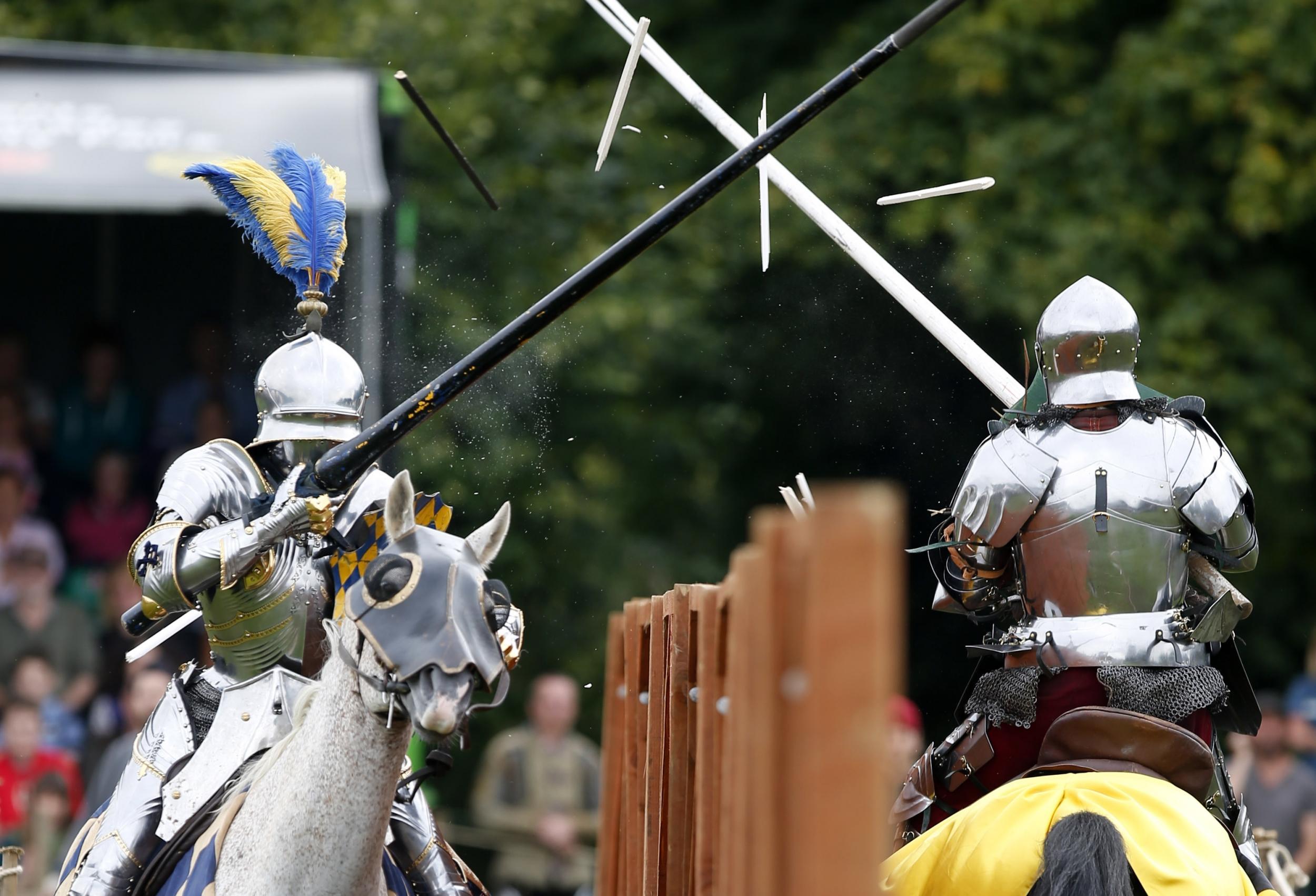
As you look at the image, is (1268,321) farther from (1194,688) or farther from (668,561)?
(1194,688)

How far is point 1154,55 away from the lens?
40.1ft

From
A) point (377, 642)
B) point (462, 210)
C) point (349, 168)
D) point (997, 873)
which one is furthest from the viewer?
point (462, 210)

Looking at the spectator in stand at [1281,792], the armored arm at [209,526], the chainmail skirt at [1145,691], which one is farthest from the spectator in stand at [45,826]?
the spectator in stand at [1281,792]

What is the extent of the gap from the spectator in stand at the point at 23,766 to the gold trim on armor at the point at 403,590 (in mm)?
5864

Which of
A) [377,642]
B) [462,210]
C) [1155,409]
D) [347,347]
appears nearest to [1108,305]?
[1155,409]

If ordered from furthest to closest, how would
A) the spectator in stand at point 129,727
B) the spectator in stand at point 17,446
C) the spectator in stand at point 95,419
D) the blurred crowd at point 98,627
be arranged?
the spectator in stand at point 95,419, the spectator in stand at point 17,446, the blurred crowd at point 98,627, the spectator in stand at point 129,727

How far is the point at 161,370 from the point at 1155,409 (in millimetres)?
8748

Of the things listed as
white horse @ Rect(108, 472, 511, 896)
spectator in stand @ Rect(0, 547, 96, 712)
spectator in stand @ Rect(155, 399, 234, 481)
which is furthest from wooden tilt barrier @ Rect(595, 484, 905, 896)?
spectator in stand @ Rect(0, 547, 96, 712)

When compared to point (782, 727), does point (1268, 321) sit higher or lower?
higher

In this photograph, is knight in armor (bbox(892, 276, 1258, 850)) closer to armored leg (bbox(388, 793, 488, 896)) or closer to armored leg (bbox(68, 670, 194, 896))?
armored leg (bbox(388, 793, 488, 896))

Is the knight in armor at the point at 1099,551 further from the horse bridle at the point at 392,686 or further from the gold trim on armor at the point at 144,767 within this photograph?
the gold trim on armor at the point at 144,767

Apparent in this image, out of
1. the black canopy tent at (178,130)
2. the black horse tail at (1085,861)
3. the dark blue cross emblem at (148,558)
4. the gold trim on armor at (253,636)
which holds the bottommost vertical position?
the black horse tail at (1085,861)

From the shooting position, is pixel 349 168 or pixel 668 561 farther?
pixel 668 561

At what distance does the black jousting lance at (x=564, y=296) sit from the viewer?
197 inches
